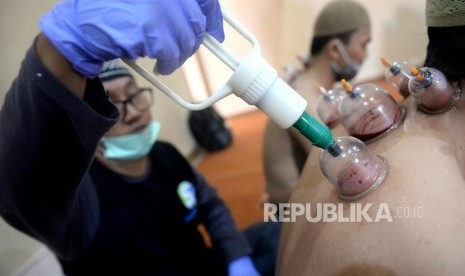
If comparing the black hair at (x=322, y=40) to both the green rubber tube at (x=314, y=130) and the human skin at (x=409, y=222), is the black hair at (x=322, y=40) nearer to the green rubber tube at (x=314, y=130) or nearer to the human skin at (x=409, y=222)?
the human skin at (x=409, y=222)

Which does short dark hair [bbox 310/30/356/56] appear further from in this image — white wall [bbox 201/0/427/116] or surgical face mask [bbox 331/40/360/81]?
white wall [bbox 201/0/427/116]

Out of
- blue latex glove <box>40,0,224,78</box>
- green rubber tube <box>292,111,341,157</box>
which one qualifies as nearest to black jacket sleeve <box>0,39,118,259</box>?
blue latex glove <box>40,0,224,78</box>

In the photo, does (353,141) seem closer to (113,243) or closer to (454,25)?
(454,25)

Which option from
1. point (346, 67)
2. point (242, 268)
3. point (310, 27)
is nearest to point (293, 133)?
point (346, 67)

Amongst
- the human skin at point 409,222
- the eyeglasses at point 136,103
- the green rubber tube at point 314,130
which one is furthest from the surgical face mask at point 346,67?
the green rubber tube at point 314,130

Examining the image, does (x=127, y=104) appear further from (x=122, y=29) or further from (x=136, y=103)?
(x=122, y=29)

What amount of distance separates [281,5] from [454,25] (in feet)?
8.36

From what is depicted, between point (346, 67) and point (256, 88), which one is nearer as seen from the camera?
point (256, 88)

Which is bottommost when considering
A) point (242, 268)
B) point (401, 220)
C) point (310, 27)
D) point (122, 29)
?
point (310, 27)

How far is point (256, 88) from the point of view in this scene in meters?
0.39

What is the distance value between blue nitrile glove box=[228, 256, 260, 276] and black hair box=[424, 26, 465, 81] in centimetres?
90

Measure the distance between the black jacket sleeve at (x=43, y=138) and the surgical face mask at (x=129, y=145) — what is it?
1.63ft

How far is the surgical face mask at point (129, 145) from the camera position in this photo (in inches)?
42.4

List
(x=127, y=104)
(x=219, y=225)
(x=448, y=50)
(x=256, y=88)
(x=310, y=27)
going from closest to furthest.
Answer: (x=256, y=88) → (x=448, y=50) → (x=127, y=104) → (x=219, y=225) → (x=310, y=27)
